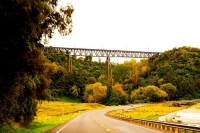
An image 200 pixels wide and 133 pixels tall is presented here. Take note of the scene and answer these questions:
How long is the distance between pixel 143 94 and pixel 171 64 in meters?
38.6

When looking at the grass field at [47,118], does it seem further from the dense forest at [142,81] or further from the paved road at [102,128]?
the dense forest at [142,81]

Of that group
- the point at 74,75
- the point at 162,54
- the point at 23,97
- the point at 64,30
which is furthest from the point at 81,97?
the point at 64,30

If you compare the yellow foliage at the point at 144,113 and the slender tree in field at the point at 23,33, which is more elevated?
the slender tree in field at the point at 23,33

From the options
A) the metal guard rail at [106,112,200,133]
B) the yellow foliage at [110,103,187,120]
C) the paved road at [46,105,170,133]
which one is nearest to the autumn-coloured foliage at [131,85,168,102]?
the yellow foliage at [110,103,187,120]

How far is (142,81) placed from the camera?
521 ft

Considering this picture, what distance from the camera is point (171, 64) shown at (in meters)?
154

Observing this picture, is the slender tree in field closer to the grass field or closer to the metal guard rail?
the grass field

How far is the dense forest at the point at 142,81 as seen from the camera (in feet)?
421

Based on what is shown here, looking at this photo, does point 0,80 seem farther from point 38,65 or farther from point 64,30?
point 64,30

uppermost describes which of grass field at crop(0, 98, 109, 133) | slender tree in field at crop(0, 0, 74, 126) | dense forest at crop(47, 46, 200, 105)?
dense forest at crop(47, 46, 200, 105)

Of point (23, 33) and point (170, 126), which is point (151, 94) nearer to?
point (170, 126)

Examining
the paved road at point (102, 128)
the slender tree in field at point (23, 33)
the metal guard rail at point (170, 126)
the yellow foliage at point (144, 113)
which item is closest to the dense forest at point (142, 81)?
the yellow foliage at point (144, 113)

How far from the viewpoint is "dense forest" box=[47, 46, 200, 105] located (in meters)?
128

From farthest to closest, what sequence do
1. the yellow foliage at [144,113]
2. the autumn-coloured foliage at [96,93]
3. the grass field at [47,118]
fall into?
the autumn-coloured foliage at [96,93]
the yellow foliage at [144,113]
the grass field at [47,118]
